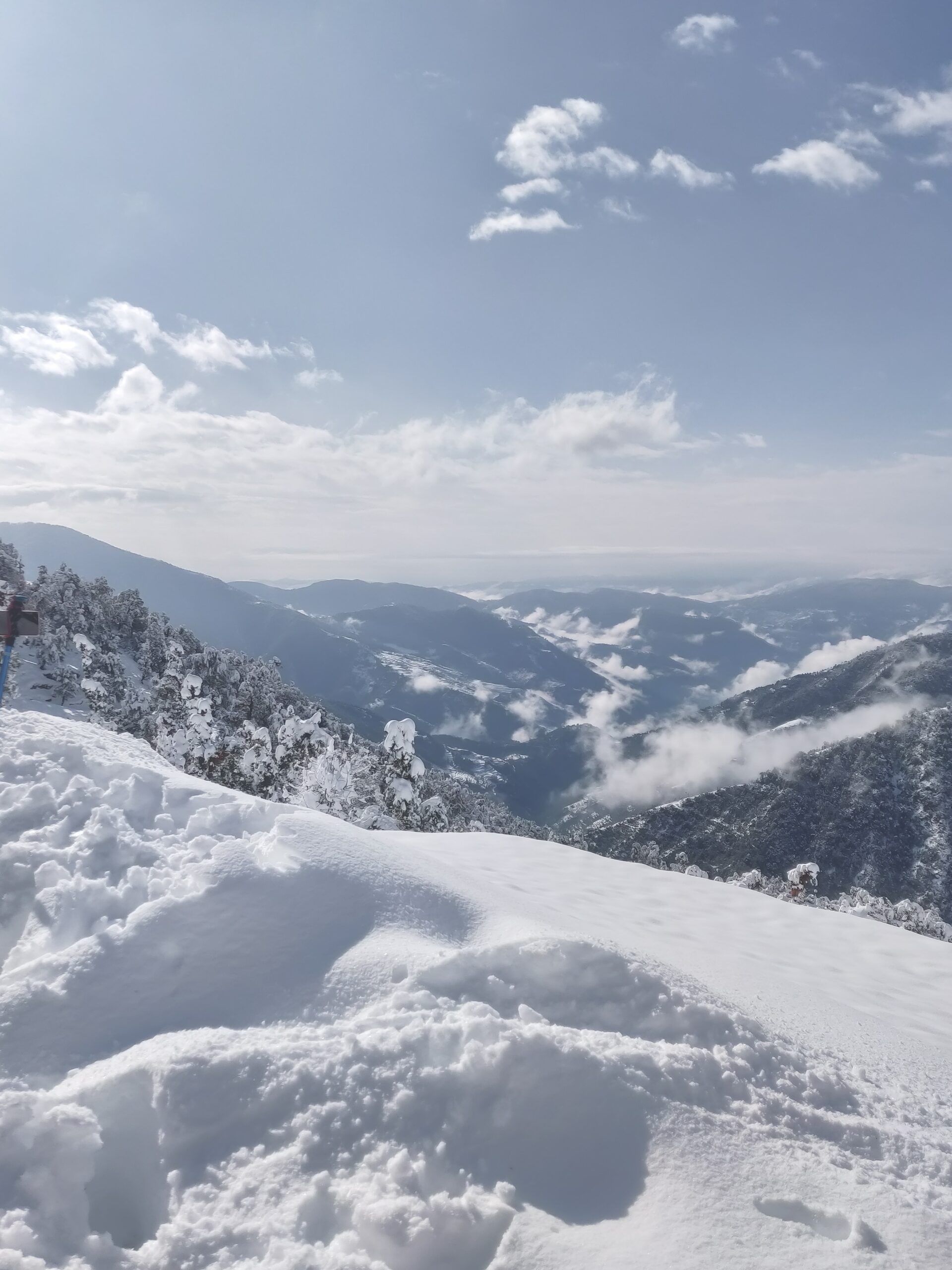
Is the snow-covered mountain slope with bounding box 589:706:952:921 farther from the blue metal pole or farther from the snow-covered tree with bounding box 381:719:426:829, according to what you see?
the blue metal pole

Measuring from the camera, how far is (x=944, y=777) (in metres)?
162

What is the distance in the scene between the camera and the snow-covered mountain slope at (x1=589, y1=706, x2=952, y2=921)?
153875 millimetres

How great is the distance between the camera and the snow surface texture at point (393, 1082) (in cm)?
371

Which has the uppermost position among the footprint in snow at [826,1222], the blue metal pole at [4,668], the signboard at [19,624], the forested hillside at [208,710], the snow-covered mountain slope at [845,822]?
the signboard at [19,624]

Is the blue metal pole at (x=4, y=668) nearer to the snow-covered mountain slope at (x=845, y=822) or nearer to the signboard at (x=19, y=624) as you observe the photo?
the signboard at (x=19, y=624)

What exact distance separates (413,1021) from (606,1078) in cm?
148

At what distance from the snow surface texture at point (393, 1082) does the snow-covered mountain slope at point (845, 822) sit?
528 feet

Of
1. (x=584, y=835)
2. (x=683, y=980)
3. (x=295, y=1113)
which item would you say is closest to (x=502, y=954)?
(x=683, y=980)

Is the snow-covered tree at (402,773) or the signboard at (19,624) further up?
the signboard at (19,624)

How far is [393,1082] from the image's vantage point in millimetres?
4441

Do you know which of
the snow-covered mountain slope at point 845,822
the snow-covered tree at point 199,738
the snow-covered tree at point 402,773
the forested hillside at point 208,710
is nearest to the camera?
the snow-covered tree at point 402,773

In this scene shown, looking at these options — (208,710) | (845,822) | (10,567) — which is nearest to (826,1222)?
(208,710)

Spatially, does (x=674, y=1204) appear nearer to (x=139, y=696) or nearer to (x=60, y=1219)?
(x=60, y=1219)

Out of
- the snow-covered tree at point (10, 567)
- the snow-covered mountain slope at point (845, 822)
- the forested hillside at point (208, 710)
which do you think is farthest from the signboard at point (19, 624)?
the snow-covered mountain slope at point (845, 822)
